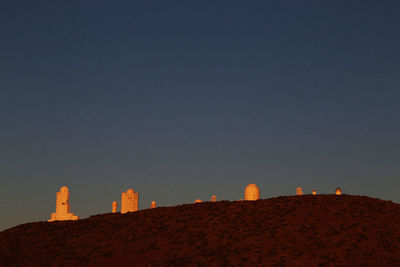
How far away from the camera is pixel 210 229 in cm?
3056

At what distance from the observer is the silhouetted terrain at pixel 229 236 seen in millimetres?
25234

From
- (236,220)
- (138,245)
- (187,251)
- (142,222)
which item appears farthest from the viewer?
(142,222)

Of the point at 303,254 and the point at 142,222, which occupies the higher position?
the point at 142,222

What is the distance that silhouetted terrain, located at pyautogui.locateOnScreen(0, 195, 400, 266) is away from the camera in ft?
82.8

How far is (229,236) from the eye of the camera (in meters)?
28.8

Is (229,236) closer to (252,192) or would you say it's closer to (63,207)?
(252,192)

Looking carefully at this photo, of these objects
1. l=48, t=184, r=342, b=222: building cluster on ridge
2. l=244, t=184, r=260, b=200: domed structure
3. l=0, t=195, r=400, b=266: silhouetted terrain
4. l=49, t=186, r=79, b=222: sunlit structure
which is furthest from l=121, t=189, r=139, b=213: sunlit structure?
l=0, t=195, r=400, b=266: silhouetted terrain

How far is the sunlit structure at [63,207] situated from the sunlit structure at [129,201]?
8369 mm

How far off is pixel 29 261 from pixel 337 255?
18771 millimetres

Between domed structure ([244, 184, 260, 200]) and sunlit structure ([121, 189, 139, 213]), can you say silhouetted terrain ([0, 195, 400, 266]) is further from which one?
sunlit structure ([121, 189, 139, 213])

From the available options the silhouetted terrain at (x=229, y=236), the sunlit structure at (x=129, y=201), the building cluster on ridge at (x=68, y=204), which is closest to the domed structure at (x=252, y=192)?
the silhouetted terrain at (x=229, y=236)

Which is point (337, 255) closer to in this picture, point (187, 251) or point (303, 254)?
point (303, 254)

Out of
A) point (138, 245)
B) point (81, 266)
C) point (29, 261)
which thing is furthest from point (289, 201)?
point (29, 261)

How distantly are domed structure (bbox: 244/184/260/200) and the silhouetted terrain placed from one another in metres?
10.3
